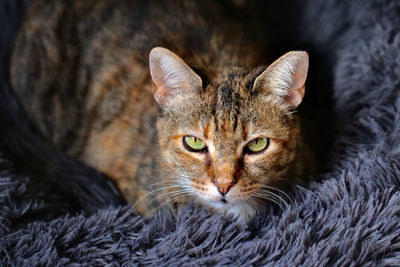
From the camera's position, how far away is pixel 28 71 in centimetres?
185

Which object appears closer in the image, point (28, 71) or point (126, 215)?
point (126, 215)

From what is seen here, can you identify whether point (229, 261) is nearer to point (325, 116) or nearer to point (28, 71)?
point (325, 116)

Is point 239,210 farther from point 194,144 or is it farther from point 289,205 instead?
point 194,144

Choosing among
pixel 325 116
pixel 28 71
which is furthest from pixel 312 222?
pixel 28 71

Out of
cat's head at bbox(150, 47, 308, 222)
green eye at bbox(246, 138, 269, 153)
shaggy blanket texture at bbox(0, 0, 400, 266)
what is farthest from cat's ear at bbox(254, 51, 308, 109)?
shaggy blanket texture at bbox(0, 0, 400, 266)

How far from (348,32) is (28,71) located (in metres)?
1.29

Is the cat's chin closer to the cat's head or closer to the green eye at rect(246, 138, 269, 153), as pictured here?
the cat's head

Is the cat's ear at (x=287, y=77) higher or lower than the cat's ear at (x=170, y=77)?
higher

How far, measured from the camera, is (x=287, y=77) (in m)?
1.23

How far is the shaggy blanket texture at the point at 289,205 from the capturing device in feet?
3.59

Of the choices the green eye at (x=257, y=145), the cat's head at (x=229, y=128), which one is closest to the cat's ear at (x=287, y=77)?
the cat's head at (x=229, y=128)

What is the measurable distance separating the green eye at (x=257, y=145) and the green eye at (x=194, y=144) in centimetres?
12

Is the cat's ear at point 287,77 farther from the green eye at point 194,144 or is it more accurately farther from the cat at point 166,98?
the green eye at point 194,144

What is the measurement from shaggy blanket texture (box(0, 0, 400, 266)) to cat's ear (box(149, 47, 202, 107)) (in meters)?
0.33
